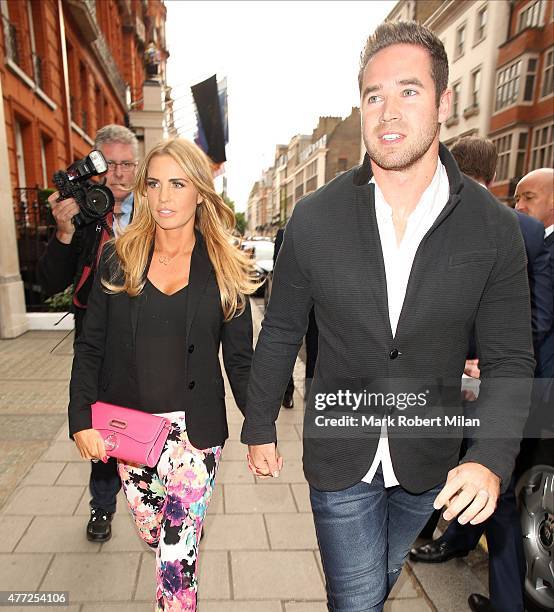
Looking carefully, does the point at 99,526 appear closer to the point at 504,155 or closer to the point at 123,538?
the point at 123,538

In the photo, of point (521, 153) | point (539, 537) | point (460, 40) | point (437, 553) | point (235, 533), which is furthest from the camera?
point (460, 40)

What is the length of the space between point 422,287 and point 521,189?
2.30 meters

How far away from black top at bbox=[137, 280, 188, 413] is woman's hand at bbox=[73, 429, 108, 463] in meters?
0.25

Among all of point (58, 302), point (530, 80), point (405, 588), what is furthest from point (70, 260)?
point (530, 80)

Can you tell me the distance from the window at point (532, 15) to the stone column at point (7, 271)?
25.4 metres

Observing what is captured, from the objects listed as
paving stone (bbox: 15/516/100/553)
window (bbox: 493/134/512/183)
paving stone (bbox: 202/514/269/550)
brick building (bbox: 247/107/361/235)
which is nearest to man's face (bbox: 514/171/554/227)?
paving stone (bbox: 202/514/269/550)

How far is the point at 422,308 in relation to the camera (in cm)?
157

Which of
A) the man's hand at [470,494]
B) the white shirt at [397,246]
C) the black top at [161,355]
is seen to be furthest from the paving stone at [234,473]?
the man's hand at [470,494]

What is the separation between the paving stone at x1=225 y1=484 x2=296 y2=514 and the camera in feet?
11.5

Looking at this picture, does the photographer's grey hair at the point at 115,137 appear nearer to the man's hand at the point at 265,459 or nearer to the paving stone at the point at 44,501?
the man's hand at the point at 265,459

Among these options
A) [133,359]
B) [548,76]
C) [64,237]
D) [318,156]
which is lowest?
[133,359]

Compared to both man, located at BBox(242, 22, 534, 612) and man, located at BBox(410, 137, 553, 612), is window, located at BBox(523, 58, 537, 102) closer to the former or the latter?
man, located at BBox(410, 137, 553, 612)

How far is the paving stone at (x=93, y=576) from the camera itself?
264 centimetres

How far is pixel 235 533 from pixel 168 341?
5.52 feet
